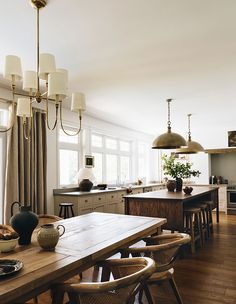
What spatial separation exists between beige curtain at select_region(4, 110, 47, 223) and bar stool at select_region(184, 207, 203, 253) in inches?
98.1

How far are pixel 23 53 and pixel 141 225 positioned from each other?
7.57 feet

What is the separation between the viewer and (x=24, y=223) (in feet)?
6.26

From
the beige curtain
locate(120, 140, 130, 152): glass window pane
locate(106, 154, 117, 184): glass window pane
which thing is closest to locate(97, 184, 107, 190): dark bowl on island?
locate(106, 154, 117, 184): glass window pane

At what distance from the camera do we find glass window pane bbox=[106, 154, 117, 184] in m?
7.35

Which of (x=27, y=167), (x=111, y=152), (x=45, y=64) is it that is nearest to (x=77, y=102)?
(x=45, y=64)

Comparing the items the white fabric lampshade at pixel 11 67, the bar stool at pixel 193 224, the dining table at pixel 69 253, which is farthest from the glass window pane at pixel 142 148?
the white fabric lampshade at pixel 11 67

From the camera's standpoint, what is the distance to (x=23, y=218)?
1.91 metres

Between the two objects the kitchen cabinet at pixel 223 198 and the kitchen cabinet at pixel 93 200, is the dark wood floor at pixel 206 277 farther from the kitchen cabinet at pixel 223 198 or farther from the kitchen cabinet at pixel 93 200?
the kitchen cabinet at pixel 223 198

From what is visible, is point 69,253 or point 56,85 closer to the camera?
point 69,253

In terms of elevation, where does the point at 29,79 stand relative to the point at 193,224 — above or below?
above

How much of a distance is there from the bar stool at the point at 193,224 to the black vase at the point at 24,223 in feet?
9.65

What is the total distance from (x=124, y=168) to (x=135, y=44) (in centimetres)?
559

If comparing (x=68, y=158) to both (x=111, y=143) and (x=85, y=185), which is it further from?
(x=111, y=143)

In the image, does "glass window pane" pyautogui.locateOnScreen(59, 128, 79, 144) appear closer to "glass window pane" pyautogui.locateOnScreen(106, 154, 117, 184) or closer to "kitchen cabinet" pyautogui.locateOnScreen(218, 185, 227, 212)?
"glass window pane" pyautogui.locateOnScreen(106, 154, 117, 184)
